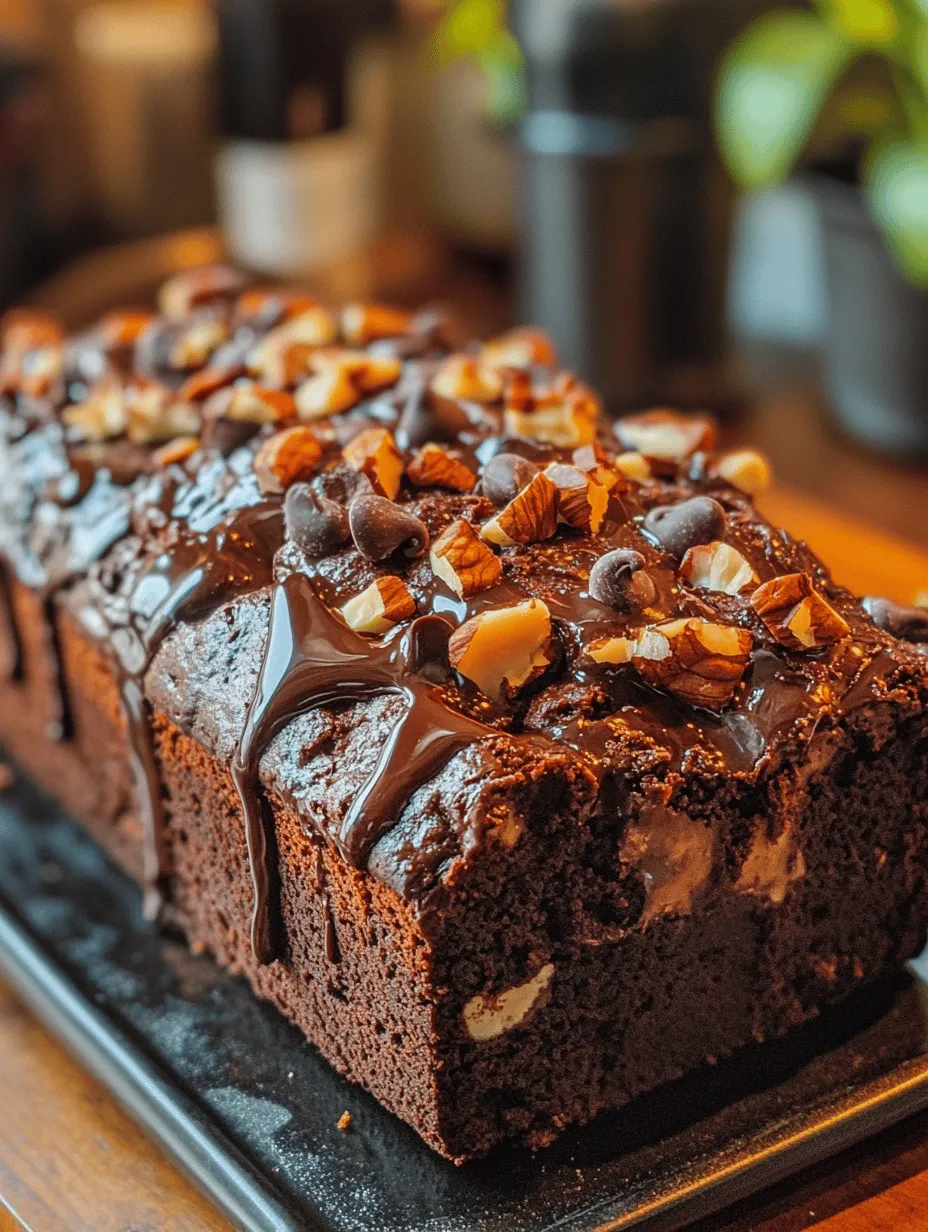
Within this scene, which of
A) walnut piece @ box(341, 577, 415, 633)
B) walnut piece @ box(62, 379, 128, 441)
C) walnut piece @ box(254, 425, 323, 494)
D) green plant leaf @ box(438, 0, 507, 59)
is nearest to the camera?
walnut piece @ box(341, 577, 415, 633)

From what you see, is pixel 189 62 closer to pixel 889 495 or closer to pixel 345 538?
pixel 889 495

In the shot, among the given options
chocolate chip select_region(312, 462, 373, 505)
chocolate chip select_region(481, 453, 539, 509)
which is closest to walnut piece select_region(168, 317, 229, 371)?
chocolate chip select_region(312, 462, 373, 505)

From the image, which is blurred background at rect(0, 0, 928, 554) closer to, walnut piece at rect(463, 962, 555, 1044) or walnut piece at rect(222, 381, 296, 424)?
walnut piece at rect(222, 381, 296, 424)

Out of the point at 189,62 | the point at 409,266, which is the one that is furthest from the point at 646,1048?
the point at 189,62

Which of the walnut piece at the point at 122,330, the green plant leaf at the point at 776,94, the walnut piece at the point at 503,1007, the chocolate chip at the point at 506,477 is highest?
the green plant leaf at the point at 776,94

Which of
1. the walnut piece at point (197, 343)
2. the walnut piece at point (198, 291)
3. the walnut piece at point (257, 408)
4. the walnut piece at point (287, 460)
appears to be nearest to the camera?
the walnut piece at point (287, 460)

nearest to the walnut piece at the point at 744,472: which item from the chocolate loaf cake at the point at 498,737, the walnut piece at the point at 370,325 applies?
the chocolate loaf cake at the point at 498,737

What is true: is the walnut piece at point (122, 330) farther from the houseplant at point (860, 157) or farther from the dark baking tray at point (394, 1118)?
the houseplant at point (860, 157)
